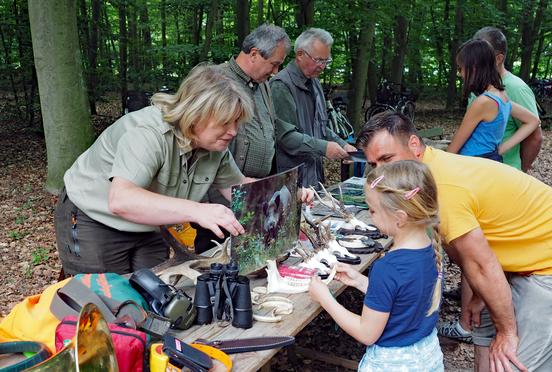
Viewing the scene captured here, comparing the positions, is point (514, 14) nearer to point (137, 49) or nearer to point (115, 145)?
point (137, 49)

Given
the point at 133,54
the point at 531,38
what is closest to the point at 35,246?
the point at 133,54

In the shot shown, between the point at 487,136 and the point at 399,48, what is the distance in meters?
12.7

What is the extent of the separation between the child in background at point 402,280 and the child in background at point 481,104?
6.70 ft

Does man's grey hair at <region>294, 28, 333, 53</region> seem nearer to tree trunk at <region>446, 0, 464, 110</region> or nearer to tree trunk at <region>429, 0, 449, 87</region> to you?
tree trunk at <region>446, 0, 464, 110</region>

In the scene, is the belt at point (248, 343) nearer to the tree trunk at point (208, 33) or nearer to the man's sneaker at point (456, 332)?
the man's sneaker at point (456, 332)

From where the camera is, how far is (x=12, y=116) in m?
11.4

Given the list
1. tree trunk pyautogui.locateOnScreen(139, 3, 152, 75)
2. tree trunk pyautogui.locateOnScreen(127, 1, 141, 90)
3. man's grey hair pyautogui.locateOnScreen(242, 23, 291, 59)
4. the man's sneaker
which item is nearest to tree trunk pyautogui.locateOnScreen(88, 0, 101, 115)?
tree trunk pyautogui.locateOnScreen(127, 1, 141, 90)

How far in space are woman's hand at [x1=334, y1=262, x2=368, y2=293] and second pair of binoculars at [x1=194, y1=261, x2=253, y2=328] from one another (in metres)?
0.58

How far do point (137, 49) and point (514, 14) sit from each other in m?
12.5

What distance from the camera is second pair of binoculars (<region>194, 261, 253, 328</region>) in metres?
1.99

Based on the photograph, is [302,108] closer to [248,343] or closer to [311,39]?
[311,39]

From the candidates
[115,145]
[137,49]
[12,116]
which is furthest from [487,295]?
[137,49]

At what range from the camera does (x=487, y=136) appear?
12.7 ft

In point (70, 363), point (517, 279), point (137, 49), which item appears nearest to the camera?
point (70, 363)
